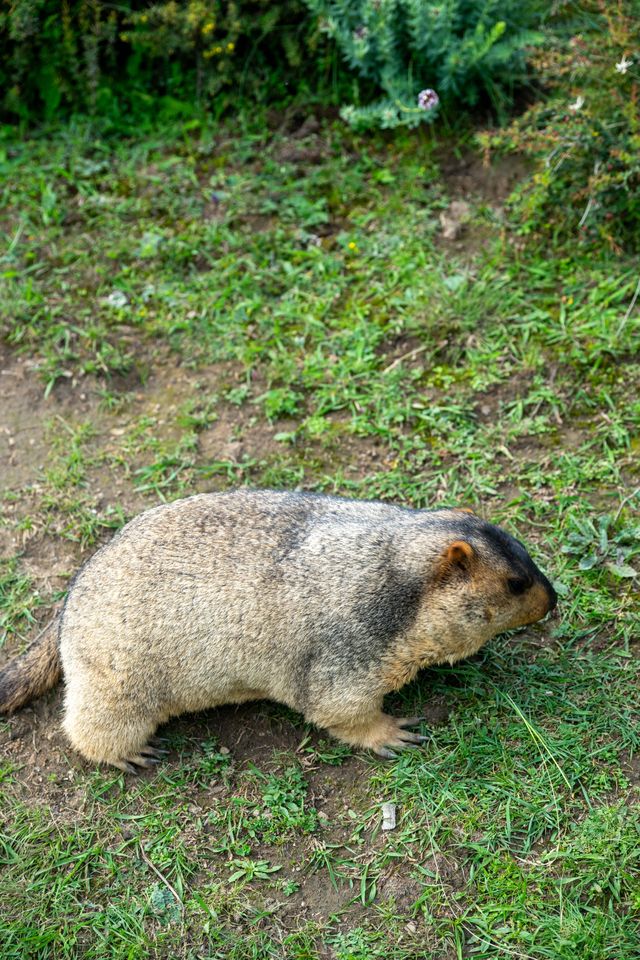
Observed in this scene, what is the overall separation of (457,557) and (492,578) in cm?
19

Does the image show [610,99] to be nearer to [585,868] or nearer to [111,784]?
[585,868]

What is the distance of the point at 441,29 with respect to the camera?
22.7 feet

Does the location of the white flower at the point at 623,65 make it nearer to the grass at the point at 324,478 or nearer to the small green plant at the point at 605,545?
the grass at the point at 324,478

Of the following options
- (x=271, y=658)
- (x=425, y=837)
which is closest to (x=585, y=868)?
(x=425, y=837)

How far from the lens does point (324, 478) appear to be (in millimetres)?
5832

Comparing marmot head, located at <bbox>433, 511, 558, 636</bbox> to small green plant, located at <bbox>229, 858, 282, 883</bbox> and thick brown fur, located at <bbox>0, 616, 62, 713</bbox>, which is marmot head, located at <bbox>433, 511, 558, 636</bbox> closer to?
small green plant, located at <bbox>229, 858, 282, 883</bbox>

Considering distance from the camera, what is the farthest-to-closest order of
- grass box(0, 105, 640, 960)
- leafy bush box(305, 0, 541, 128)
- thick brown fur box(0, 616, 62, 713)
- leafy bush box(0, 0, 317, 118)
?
leafy bush box(0, 0, 317, 118) → leafy bush box(305, 0, 541, 128) → thick brown fur box(0, 616, 62, 713) → grass box(0, 105, 640, 960)

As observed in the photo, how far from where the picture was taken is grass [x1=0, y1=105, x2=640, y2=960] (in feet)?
13.3

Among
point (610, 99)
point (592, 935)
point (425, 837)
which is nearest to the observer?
point (592, 935)

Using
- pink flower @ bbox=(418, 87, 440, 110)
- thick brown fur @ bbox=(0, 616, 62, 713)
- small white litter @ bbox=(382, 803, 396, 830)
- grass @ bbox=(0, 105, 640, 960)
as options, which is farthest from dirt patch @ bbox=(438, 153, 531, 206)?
small white litter @ bbox=(382, 803, 396, 830)

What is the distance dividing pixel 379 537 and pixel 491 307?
2.52m

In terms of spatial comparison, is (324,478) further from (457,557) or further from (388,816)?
(388,816)

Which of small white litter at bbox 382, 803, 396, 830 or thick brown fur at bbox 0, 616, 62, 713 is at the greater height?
thick brown fur at bbox 0, 616, 62, 713

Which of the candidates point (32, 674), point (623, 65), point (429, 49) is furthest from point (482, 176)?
point (32, 674)
